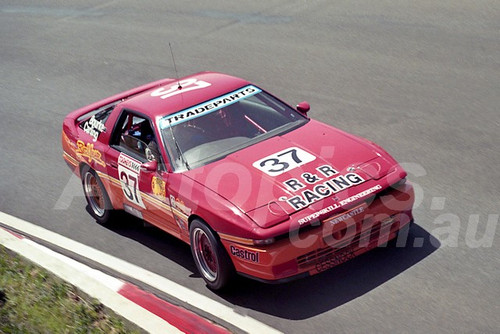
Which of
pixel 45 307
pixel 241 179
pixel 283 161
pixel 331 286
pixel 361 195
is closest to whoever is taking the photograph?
pixel 45 307

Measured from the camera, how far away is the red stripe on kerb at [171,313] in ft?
20.4

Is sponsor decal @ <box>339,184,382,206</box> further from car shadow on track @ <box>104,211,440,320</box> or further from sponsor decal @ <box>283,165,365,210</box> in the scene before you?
car shadow on track @ <box>104,211,440,320</box>

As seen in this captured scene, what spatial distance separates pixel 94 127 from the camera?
8.95 m

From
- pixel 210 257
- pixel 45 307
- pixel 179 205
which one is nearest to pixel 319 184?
pixel 210 257

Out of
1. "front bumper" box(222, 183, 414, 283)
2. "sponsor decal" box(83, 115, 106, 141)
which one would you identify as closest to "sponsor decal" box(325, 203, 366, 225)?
"front bumper" box(222, 183, 414, 283)

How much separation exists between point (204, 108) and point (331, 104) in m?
3.66

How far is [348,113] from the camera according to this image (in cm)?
1095

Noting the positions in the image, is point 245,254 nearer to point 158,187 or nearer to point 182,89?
point 158,187

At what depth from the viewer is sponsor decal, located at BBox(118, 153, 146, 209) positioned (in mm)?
7977

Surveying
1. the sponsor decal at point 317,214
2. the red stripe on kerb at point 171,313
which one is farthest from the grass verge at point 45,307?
the sponsor decal at point 317,214

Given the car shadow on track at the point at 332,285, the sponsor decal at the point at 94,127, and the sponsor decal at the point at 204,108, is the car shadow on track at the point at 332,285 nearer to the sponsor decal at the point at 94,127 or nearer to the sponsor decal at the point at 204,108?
the sponsor decal at the point at 204,108

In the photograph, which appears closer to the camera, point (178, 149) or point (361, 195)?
point (361, 195)

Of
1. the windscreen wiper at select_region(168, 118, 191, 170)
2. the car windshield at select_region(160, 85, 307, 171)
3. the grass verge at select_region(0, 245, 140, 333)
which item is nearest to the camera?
the grass verge at select_region(0, 245, 140, 333)

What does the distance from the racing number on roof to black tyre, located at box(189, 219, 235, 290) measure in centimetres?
177
